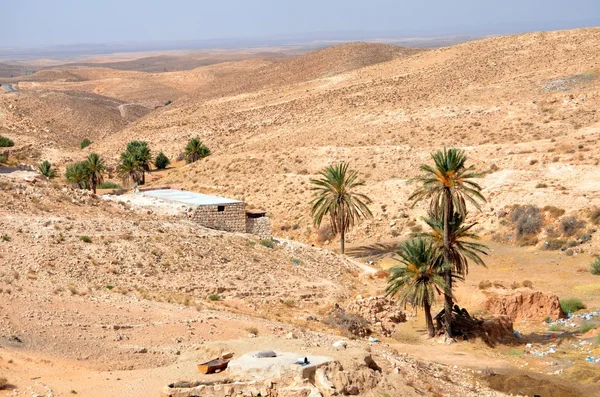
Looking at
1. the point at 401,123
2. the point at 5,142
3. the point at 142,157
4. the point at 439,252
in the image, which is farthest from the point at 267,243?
the point at 5,142

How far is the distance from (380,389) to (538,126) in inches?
1570

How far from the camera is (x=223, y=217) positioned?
34938mm

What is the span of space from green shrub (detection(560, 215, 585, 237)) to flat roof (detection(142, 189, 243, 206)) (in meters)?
14.7

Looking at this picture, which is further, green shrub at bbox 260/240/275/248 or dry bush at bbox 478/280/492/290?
green shrub at bbox 260/240/275/248

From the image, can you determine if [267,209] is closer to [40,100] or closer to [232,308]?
[232,308]

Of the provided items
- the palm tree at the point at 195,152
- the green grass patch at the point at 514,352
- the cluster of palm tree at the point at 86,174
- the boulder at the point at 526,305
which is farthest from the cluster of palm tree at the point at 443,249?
the palm tree at the point at 195,152

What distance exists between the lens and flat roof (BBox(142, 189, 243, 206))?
1384 inches

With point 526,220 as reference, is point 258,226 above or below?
above

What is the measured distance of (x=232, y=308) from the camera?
945 inches

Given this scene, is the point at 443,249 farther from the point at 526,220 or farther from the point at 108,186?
the point at 108,186

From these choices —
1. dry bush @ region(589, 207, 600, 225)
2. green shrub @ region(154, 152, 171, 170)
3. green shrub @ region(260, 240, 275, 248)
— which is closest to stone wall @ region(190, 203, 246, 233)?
green shrub @ region(260, 240, 275, 248)

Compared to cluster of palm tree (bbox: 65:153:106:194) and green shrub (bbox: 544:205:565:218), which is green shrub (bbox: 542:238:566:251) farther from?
cluster of palm tree (bbox: 65:153:106:194)

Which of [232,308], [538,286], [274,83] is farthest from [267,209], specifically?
[274,83]

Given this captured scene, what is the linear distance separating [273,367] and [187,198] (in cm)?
2235
